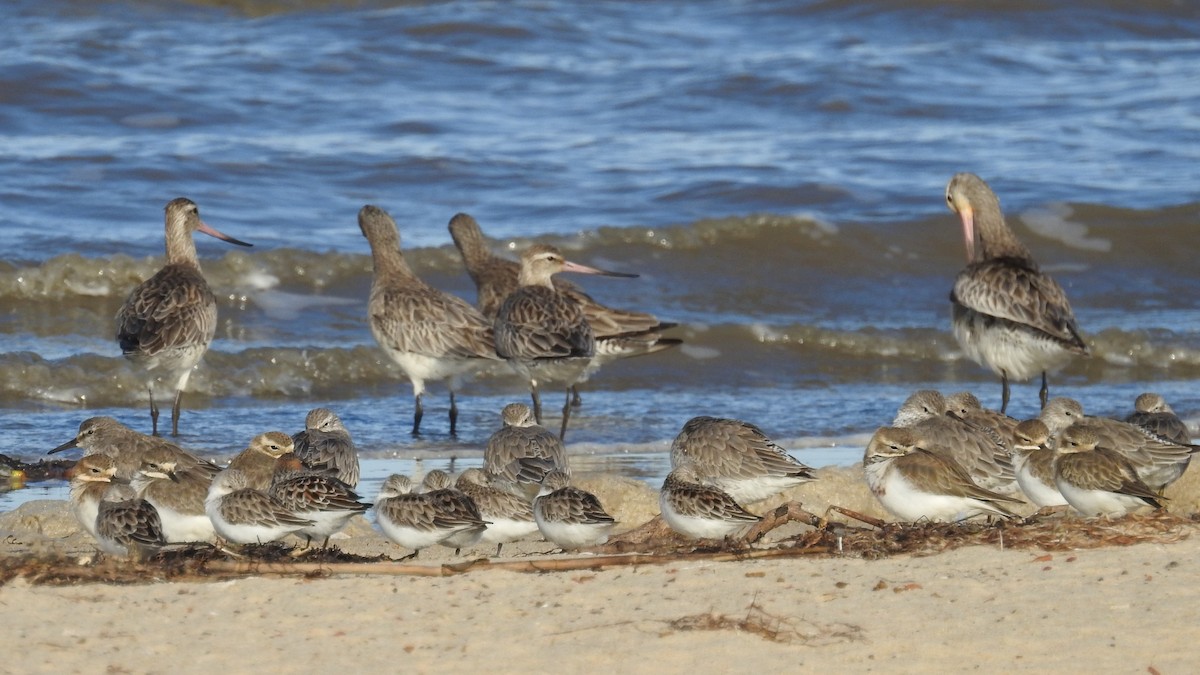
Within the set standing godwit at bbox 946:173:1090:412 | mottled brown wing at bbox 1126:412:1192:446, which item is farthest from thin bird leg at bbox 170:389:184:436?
mottled brown wing at bbox 1126:412:1192:446

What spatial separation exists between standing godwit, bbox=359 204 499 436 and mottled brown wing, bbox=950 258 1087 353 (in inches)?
135

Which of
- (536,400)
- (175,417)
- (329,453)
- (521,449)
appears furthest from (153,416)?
(521,449)

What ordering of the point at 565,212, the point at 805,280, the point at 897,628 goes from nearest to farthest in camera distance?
the point at 897,628
the point at 805,280
the point at 565,212

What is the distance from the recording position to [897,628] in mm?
5555

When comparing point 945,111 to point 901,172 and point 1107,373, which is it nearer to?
point 901,172

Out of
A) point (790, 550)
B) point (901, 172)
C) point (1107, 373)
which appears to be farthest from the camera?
point (901, 172)

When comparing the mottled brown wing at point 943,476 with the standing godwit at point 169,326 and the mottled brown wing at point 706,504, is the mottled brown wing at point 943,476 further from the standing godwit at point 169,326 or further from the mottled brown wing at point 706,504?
the standing godwit at point 169,326

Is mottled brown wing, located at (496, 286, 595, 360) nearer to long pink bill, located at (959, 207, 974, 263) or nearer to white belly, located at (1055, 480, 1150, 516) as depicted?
long pink bill, located at (959, 207, 974, 263)

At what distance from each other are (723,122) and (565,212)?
466 cm

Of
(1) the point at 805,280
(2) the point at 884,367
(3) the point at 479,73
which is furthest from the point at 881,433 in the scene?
(3) the point at 479,73

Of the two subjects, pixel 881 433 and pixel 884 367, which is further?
pixel 884 367

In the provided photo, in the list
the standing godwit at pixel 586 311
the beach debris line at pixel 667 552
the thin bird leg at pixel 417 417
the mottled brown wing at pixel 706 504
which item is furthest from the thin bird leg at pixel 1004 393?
the mottled brown wing at pixel 706 504

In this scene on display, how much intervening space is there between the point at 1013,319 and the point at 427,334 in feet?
13.4

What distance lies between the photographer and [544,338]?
1159 centimetres
